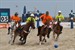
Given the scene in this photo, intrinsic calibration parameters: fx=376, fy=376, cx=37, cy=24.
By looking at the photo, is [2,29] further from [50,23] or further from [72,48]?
[72,48]

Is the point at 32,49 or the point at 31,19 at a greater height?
the point at 31,19

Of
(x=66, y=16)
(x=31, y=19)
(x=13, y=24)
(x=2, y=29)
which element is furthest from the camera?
(x=66, y=16)

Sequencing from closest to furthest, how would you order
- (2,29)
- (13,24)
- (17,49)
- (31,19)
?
(17,49) < (31,19) < (13,24) < (2,29)

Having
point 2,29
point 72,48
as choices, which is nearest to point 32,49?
point 72,48

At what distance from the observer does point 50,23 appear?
74.1 feet

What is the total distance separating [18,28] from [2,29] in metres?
11.6

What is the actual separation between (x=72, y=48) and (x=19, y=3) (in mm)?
25876

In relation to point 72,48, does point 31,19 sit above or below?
above

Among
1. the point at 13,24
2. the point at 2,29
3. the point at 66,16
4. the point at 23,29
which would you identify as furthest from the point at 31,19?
the point at 66,16

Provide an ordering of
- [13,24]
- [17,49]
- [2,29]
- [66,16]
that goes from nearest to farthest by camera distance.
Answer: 1. [17,49]
2. [13,24]
3. [2,29]
4. [66,16]

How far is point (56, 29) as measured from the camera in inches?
915

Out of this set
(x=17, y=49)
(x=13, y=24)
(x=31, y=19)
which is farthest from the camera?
(x=13, y=24)

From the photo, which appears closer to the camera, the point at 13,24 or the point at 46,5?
the point at 13,24

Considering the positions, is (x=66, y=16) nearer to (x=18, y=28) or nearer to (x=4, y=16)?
(x=4, y=16)
